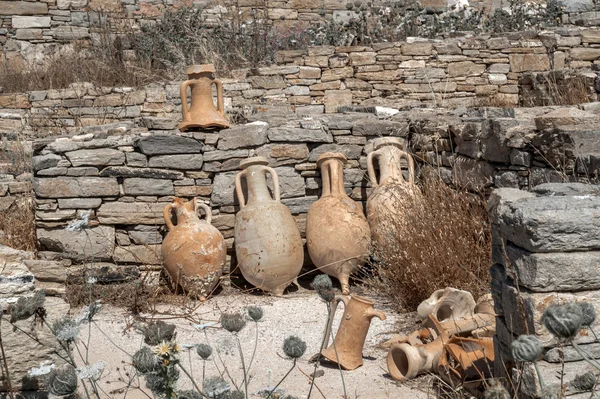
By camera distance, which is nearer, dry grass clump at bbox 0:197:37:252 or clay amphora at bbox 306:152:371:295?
clay amphora at bbox 306:152:371:295

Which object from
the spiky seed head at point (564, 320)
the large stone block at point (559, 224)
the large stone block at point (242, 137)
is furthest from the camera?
the large stone block at point (242, 137)

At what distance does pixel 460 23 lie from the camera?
35.9 feet

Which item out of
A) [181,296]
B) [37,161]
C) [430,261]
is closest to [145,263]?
[181,296]

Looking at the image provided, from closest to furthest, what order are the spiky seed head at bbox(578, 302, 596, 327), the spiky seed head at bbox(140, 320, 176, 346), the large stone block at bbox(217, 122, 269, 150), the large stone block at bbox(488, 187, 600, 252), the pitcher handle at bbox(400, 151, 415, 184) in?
the spiky seed head at bbox(578, 302, 596, 327) → the spiky seed head at bbox(140, 320, 176, 346) → the large stone block at bbox(488, 187, 600, 252) → the pitcher handle at bbox(400, 151, 415, 184) → the large stone block at bbox(217, 122, 269, 150)

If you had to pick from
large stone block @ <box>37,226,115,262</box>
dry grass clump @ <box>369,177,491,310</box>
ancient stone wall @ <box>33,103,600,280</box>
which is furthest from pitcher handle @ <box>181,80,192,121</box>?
dry grass clump @ <box>369,177,491,310</box>

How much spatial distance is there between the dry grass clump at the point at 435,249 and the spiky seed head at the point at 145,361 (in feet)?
8.22

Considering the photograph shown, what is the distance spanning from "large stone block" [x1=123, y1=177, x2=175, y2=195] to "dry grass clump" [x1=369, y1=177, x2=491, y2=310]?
68.0 inches

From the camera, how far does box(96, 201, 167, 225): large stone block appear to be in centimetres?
533

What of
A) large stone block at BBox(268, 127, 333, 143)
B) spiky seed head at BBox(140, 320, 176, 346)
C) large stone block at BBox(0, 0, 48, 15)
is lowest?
spiky seed head at BBox(140, 320, 176, 346)

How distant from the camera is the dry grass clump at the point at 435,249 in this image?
165 inches

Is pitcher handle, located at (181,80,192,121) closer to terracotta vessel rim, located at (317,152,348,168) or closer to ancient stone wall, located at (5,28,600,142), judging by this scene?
terracotta vessel rim, located at (317,152,348,168)

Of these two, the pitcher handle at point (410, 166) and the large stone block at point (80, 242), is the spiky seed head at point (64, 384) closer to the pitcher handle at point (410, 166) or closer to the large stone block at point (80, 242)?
the large stone block at point (80, 242)

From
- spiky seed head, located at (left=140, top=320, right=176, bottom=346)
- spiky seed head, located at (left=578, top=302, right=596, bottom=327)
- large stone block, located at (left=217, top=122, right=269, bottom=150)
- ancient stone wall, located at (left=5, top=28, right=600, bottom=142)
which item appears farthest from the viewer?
ancient stone wall, located at (left=5, top=28, right=600, bottom=142)

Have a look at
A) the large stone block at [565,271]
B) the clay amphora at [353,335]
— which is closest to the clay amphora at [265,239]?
the clay amphora at [353,335]
